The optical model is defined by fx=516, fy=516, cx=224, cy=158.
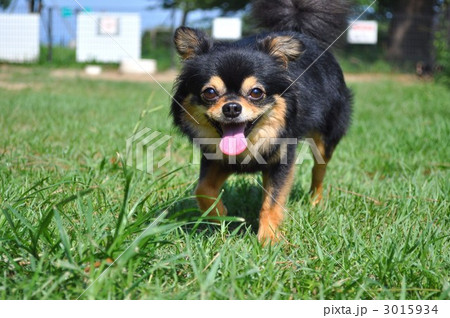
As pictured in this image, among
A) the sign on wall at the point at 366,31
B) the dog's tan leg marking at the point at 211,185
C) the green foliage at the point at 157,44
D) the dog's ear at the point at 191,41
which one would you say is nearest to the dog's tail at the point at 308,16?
the dog's ear at the point at 191,41

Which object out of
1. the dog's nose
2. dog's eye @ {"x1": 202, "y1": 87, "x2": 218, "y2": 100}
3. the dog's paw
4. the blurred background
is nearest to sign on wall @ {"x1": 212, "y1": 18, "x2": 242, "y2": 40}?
the blurred background

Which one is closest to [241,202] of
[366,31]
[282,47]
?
[282,47]

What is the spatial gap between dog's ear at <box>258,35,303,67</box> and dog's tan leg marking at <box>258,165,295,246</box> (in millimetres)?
649

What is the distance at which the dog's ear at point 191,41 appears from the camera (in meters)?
3.01

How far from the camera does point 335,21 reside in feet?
12.5

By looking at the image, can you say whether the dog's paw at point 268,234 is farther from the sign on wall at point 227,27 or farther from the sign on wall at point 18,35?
the sign on wall at point 18,35

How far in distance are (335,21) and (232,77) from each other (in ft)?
4.57

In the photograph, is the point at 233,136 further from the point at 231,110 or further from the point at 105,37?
the point at 105,37

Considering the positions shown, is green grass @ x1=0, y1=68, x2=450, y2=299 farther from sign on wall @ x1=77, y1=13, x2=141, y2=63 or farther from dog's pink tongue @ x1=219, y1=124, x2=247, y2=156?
sign on wall @ x1=77, y1=13, x2=141, y2=63

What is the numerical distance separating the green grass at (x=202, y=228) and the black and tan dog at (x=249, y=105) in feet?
0.71

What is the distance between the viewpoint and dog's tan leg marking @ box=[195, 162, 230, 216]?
292cm

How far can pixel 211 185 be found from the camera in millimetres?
2973

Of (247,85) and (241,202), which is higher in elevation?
(247,85)

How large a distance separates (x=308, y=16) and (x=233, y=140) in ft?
4.61
